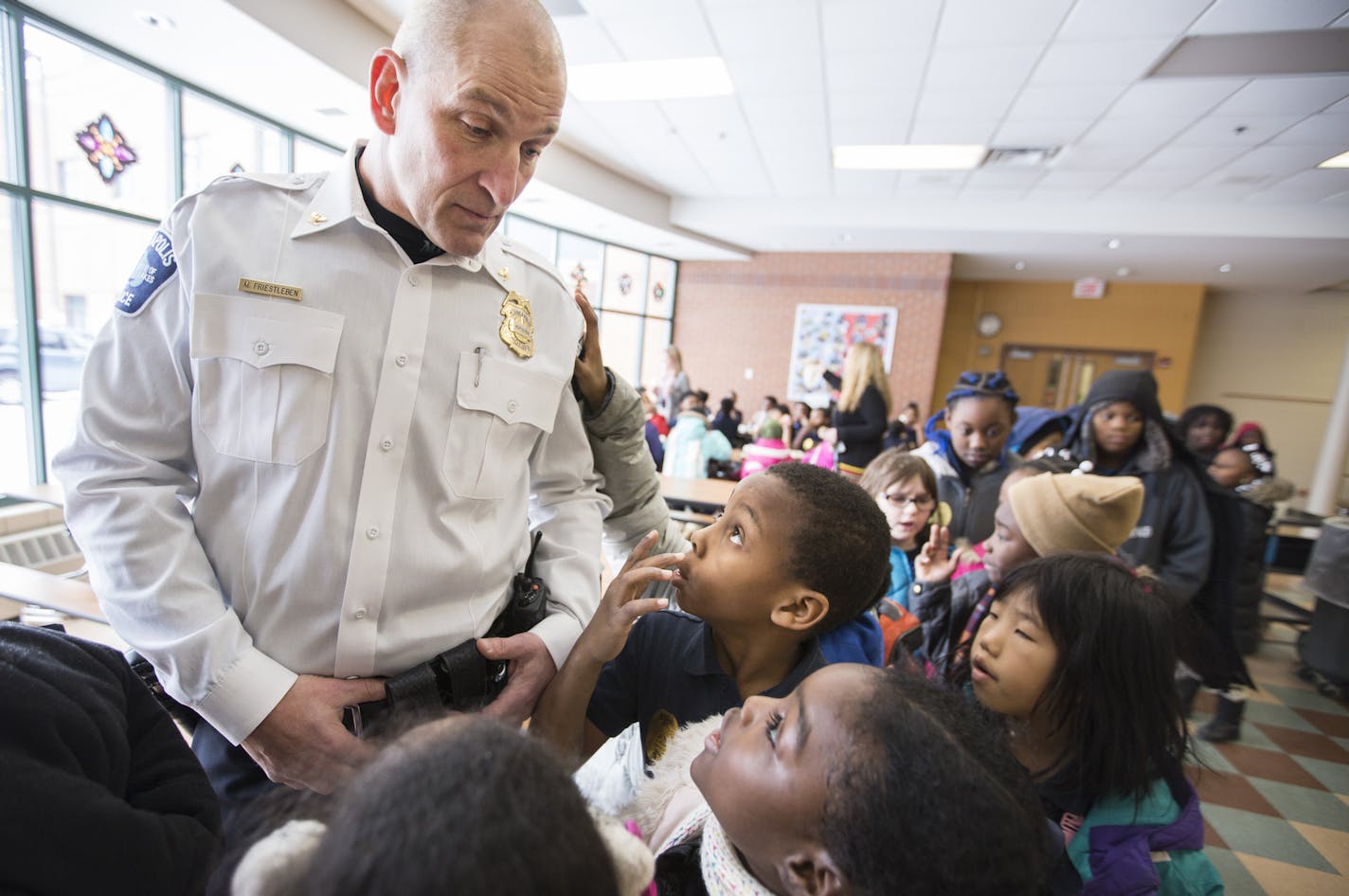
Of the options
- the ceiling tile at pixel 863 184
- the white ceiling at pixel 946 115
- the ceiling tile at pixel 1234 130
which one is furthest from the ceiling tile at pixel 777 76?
the ceiling tile at pixel 1234 130

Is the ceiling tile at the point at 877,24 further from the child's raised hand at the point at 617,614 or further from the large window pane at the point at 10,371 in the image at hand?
the large window pane at the point at 10,371

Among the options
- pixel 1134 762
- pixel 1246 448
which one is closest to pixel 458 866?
pixel 1134 762

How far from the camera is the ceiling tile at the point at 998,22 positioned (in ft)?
11.7

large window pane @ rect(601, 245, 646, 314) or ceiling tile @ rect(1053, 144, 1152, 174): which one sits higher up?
ceiling tile @ rect(1053, 144, 1152, 174)

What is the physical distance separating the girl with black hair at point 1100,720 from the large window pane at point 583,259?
837cm

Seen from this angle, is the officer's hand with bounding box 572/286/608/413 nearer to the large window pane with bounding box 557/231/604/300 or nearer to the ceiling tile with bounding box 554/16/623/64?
the ceiling tile with bounding box 554/16/623/64

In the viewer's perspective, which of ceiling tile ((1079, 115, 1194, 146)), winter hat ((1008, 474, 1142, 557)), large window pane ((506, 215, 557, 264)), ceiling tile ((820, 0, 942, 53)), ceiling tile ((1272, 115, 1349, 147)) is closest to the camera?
winter hat ((1008, 474, 1142, 557))

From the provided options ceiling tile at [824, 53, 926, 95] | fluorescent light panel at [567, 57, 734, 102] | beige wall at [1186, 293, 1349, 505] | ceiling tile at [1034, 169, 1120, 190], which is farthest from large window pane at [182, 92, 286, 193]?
beige wall at [1186, 293, 1349, 505]

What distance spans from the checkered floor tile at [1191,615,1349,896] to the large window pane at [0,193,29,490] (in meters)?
5.86

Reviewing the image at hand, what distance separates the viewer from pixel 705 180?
779 centimetres

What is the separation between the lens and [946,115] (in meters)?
5.12

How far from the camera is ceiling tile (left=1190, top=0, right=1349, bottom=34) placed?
335cm

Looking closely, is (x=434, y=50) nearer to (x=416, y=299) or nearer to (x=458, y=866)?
(x=416, y=299)

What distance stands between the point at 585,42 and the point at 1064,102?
3.59 metres
